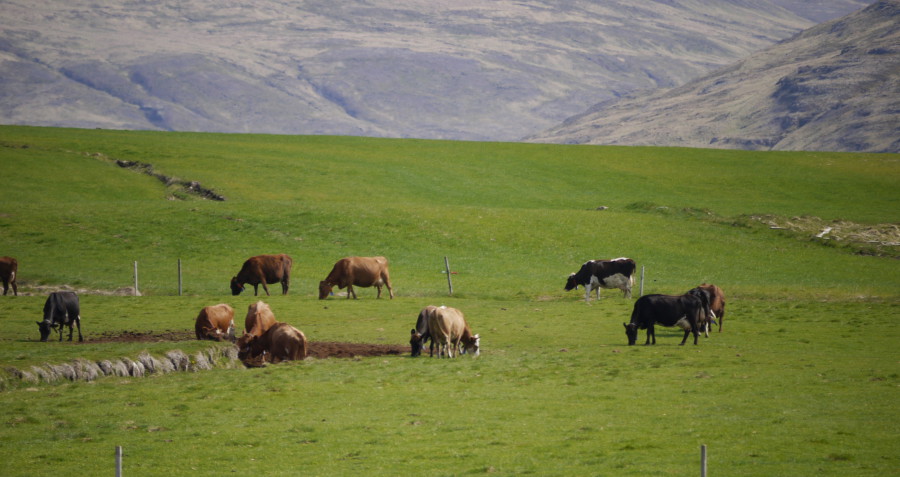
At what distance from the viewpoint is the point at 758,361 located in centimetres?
2436

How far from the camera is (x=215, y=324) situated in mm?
28094

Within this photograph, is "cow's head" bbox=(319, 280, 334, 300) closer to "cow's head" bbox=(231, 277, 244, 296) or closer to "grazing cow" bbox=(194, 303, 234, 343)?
"cow's head" bbox=(231, 277, 244, 296)

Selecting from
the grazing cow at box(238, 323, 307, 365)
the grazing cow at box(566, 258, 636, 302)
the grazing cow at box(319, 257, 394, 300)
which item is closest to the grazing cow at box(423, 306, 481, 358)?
the grazing cow at box(238, 323, 307, 365)

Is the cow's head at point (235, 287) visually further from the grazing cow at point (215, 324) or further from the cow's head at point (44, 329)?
the cow's head at point (44, 329)

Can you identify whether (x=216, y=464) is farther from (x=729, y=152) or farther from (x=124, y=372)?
(x=729, y=152)

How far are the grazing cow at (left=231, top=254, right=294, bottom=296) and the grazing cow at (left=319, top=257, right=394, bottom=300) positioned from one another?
9.09 ft

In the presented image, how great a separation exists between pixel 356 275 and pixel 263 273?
15.3 ft

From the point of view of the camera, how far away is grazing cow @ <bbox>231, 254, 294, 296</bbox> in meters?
39.1

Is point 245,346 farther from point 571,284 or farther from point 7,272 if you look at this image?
point 571,284

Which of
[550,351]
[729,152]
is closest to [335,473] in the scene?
[550,351]

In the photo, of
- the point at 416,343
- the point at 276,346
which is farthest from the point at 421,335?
the point at 276,346

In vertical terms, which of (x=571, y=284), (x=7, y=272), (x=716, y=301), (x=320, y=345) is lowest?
(x=320, y=345)

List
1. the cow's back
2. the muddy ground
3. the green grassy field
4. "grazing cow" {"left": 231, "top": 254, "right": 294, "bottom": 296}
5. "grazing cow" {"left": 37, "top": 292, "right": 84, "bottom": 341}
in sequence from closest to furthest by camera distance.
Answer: the green grassy field → the muddy ground → "grazing cow" {"left": 37, "top": 292, "right": 84, "bottom": 341} → the cow's back → "grazing cow" {"left": 231, "top": 254, "right": 294, "bottom": 296}

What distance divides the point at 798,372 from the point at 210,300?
23300 mm
